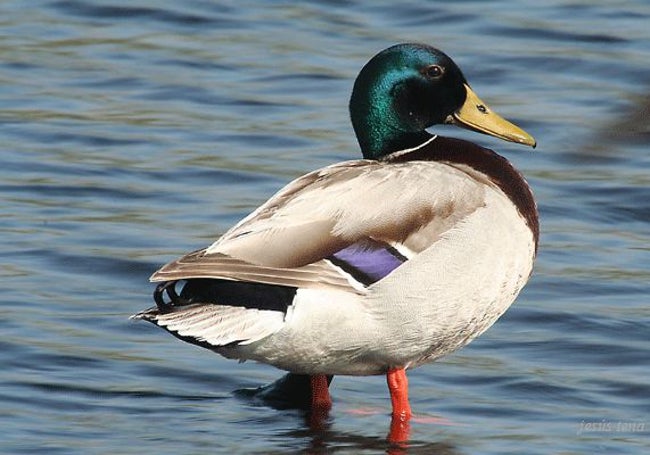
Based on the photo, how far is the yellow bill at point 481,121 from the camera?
5.63 m

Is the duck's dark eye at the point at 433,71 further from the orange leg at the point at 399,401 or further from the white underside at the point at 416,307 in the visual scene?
the orange leg at the point at 399,401

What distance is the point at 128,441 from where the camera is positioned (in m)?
4.89

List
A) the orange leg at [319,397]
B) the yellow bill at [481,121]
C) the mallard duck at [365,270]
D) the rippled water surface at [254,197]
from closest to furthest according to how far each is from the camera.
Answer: the mallard duck at [365,270], the rippled water surface at [254,197], the orange leg at [319,397], the yellow bill at [481,121]

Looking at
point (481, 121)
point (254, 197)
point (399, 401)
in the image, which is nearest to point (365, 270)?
point (399, 401)

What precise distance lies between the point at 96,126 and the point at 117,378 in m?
3.74

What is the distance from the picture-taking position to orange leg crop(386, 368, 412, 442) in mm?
5172

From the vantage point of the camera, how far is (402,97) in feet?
18.0

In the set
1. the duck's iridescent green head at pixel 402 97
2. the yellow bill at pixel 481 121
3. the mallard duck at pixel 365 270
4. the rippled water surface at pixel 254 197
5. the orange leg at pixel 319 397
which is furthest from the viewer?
the yellow bill at pixel 481 121

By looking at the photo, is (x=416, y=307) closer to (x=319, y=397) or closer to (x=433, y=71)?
(x=319, y=397)

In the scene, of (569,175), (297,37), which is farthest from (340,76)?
(569,175)

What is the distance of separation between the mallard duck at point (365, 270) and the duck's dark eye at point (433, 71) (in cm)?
33

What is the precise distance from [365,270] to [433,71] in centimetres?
101

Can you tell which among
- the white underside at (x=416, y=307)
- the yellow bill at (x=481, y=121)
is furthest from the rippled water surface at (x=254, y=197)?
the yellow bill at (x=481, y=121)

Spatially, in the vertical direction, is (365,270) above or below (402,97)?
below
